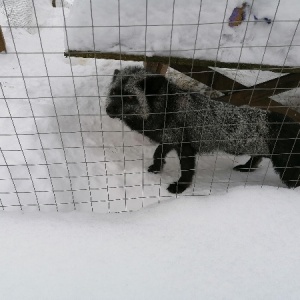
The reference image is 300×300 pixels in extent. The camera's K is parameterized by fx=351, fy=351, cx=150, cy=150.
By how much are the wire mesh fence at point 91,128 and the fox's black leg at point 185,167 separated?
0.09 metres

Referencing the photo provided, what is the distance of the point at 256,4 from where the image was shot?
2803 millimetres

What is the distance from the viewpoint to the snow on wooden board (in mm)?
2742

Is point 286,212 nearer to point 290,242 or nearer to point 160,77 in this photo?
point 290,242

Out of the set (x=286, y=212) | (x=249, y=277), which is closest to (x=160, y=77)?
(x=286, y=212)

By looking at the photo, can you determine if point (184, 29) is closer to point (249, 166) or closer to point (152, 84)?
point (152, 84)

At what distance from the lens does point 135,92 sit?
3.00 metres

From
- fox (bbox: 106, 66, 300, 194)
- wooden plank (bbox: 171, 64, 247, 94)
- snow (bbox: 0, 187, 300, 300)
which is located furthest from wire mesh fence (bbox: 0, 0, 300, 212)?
snow (bbox: 0, 187, 300, 300)

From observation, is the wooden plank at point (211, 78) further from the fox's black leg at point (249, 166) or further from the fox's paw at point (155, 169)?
the fox's paw at point (155, 169)

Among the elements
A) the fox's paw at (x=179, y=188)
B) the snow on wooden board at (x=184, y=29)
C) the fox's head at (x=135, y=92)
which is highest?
the snow on wooden board at (x=184, y=29)

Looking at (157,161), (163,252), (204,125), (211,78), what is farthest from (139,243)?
(211,78)

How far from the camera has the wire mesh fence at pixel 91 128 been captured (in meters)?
2.62

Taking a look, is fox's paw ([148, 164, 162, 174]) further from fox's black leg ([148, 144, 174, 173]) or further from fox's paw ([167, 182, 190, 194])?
fox's paw ([167, 182, 190, 194])

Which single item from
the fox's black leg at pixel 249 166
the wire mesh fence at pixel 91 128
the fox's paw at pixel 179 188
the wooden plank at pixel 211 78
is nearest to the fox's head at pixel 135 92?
the wire mesh fence at pixel 91 128

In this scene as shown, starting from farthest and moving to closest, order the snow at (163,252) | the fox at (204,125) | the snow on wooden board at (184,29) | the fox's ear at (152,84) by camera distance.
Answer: the fox at (204,125) → the fox's ear at (152,84) → the snow on wooden board at (184,29) → the snow at (163,252)
